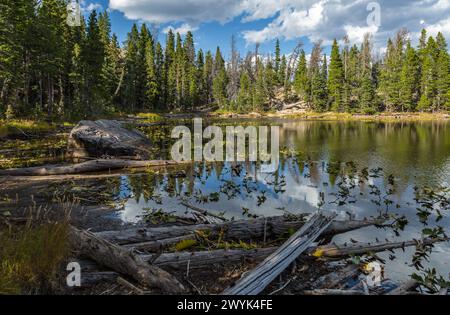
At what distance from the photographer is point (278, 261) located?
5.59 m

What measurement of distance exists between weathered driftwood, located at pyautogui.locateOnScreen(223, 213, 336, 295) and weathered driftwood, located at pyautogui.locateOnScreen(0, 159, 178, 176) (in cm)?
1146

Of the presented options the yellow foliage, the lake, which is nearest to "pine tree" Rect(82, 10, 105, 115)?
the lake

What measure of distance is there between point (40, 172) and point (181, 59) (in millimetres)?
79671

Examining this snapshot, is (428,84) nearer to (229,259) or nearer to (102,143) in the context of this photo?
(102,143)

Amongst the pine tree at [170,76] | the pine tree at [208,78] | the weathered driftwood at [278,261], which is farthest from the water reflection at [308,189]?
the pine tree at [208,78]

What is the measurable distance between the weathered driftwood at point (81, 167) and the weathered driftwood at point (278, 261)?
11.5 meters

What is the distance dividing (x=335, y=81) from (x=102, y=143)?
62.6m

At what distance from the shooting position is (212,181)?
1437 centimetres

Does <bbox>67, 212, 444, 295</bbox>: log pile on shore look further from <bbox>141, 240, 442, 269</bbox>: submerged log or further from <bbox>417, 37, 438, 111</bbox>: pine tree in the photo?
<bbox>417, 37, 438, 111</bbox>: pine tree

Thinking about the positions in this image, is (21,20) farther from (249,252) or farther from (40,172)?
(249,252)

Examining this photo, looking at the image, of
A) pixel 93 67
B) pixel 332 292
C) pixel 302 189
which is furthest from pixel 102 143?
pixel 93 67

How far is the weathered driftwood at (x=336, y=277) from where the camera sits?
5.43 meters

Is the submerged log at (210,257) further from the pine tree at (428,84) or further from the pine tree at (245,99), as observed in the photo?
the pine tree at (245,99)

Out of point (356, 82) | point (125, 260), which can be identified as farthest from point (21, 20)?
point (356, 82)
